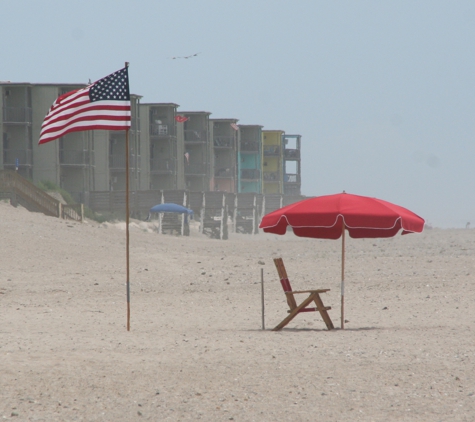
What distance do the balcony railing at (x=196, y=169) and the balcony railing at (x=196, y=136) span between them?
6.73 feet

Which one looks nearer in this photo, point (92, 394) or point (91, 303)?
point (92, 394)

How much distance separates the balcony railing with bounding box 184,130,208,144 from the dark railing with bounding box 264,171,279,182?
1876 centimetres

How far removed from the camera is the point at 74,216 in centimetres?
4366

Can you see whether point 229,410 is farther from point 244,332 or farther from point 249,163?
point 249,163

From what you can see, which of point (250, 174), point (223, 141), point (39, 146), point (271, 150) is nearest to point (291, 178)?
point (271, 150)

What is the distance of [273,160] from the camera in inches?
3757

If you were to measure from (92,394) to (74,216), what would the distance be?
3478cm

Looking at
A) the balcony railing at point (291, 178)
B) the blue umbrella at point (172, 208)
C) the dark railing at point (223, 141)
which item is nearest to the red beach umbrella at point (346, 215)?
the blue umbrella at point (172, 208)

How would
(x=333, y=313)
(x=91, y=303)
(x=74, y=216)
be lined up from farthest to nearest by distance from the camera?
(x=74, y=216)
(x=91, y=303)
(x=333, y=313)

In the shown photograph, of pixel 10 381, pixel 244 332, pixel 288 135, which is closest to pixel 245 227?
pixel 288 135

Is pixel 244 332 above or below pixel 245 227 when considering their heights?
above

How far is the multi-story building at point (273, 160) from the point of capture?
9375cm

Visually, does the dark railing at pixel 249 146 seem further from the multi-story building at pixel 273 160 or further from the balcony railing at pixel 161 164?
the balcony railing at pixel 161 164

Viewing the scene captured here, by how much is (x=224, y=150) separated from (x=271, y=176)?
13139 millimetres
